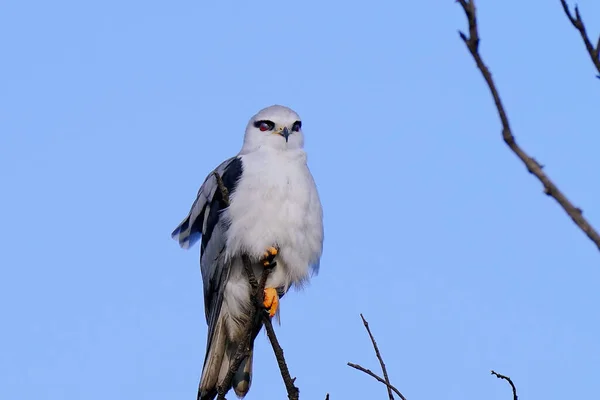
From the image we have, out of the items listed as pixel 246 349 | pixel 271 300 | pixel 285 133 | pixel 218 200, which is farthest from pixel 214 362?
pixel 285 133

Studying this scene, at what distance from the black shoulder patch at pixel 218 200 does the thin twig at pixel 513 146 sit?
3.95 meters

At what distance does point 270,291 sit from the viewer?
518cm

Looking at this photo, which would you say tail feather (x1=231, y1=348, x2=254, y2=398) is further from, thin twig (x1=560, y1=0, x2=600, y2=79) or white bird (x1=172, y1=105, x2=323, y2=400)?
thin twig (x1=560, y1=0, x2=600, y2=79)

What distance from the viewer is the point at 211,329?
18.1ft

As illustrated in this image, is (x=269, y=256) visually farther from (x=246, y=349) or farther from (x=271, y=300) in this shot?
(x=246, y=349)

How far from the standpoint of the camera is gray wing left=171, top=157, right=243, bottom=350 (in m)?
5.31

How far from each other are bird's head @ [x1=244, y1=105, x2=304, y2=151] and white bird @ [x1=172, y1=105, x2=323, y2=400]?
25 mm

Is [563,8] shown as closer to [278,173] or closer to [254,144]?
[278,173]

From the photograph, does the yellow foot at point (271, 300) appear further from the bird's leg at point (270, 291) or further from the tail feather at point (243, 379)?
the tail feather at point (243, 379)

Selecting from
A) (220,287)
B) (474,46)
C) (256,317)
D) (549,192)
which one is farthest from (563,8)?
(220,287)

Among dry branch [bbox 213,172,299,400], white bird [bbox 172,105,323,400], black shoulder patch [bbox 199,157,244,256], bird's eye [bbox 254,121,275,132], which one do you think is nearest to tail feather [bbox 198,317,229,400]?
white bird [bbox 172,105,323,400]

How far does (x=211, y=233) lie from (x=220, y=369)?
0.88 m

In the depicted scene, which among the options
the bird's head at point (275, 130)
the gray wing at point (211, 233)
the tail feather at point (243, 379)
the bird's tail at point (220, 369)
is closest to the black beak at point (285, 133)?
the bird's head at point (275, 130)

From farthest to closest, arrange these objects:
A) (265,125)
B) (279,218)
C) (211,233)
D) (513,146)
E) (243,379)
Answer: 1. (265,125)
2. (211,233)
3. (243,379)
4. (279,218)
5. (513,146)
